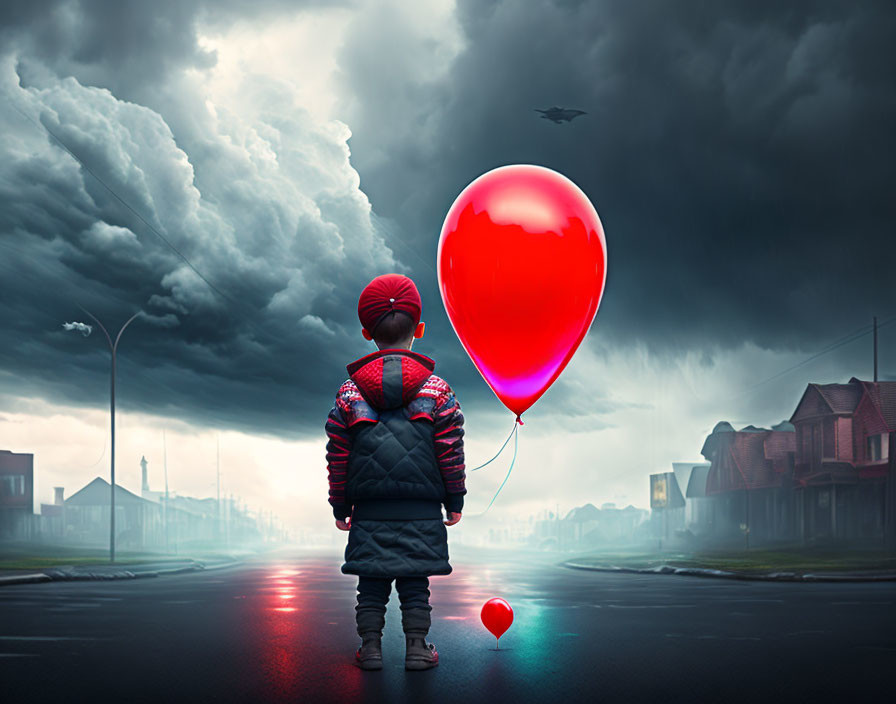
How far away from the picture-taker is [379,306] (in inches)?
220

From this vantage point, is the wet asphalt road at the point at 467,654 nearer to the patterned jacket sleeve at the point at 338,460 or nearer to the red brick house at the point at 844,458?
the patterned jacket sleeve at the point at 338,460

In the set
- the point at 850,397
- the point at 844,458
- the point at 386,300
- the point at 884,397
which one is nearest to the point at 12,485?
the point at 844,458

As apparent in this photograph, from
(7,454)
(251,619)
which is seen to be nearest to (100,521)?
(7,454)

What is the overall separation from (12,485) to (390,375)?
60979mm

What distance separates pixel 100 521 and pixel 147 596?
76.2 metres

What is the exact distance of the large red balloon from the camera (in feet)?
22.5

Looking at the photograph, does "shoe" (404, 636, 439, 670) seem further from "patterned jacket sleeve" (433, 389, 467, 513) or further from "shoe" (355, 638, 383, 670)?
"patterned jacket sleeve" (433, 389, 467, 513)

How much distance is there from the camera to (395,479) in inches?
209

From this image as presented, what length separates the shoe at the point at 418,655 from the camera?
16.7 feet

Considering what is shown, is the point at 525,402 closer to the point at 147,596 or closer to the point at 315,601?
the point at 315,601

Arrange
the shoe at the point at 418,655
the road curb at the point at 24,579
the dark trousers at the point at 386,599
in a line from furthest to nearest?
the road curb at the point at 24,579 → the dark trousers at the point at 386,599 → the shoe at the point at 418,655

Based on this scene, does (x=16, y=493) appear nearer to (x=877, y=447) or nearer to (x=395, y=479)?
(x=877, y=447)

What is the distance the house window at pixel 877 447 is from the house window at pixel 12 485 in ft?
176

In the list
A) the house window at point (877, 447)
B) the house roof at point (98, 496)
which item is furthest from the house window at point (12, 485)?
the house window at point (877, 447)
